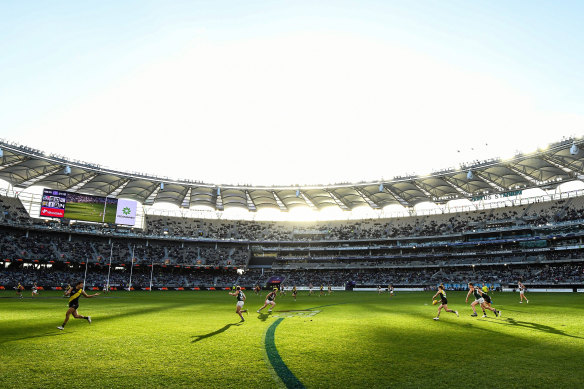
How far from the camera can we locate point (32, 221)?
69500mm

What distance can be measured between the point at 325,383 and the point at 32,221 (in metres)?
80.3

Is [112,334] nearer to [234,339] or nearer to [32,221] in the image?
[234,339]

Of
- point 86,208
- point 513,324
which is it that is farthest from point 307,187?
point 513,324

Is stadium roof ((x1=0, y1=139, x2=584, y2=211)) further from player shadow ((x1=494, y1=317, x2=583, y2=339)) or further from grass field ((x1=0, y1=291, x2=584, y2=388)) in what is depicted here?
grass field ((x1=0, y1=291, x2=584, y2=388))

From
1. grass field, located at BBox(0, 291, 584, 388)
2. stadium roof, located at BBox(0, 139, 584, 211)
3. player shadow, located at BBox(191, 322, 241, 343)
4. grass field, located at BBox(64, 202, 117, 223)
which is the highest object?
stadium roof, located at BBox(0, 139, 584, 211)

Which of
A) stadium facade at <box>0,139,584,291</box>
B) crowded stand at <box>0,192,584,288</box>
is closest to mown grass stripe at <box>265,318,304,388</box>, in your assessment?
stadium facade at <box>0,139,584,291</box>

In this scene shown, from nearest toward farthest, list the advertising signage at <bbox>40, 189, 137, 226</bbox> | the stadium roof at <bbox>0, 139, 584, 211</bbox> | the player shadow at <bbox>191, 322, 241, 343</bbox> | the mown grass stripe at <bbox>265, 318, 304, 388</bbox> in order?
the mown grass stripe at <bbox>265, 318, 304, 388</bbox>, the player shadow at <bbox>191, 322, 241, 343</bbox>, the stadium roof at <bbox>0, 139, 584, 211</bbox>, the advertising signage at <bbox>40, 189, 137, 226</bbox>

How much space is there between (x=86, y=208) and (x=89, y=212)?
87 cm

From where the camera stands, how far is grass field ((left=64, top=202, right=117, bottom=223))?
6272cm

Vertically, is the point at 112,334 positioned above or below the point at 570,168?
below

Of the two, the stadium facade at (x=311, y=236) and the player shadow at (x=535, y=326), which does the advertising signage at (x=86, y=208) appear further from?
the player shadow at (x=535, y=326)

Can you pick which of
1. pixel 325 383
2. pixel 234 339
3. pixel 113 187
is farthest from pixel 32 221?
pixel 325 383

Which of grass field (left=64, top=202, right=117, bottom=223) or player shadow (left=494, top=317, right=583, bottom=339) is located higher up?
grass field (left=64, top=202, right=117, bottom=223)

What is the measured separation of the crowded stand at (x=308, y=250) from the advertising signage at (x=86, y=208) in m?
8.74
